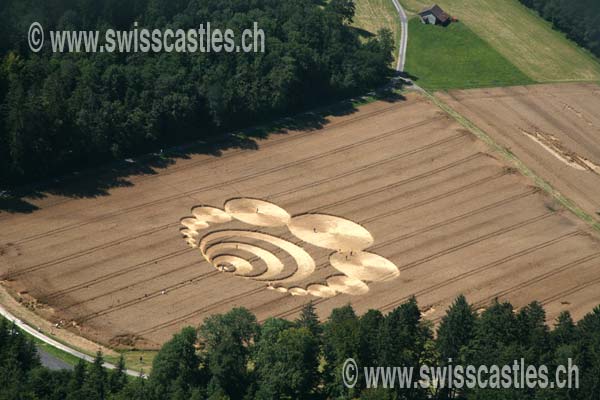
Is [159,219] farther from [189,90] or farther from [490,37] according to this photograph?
[490,37]

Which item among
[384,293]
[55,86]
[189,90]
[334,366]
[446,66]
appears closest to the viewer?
[334,366]

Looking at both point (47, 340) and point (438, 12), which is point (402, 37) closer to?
point (438, 12)

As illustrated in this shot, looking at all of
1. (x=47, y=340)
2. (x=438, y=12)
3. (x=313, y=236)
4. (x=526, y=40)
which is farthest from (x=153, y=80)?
(x=526, y=40)

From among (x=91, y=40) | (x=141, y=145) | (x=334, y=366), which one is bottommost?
(x=334, y=366)

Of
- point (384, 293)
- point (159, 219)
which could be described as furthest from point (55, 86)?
point (384, 293)

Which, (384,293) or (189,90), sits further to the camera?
(189,90)

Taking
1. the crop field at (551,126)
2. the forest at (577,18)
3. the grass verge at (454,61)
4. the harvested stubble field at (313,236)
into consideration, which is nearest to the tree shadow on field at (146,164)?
the harvested stubble field at (313,236)

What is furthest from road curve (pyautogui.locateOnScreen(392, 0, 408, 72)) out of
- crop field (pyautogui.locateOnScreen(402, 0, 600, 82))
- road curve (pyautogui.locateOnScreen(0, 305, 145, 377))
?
road curve (pyautogui.locateOnScreen(0, 305, 145, 377))
